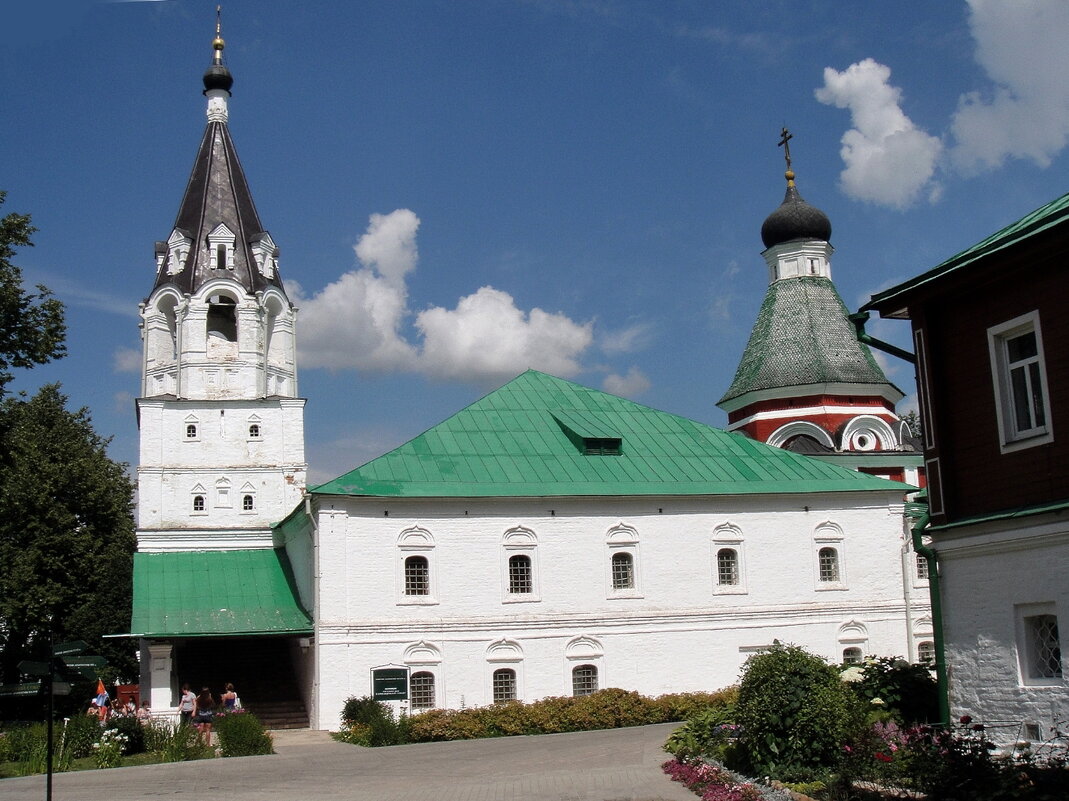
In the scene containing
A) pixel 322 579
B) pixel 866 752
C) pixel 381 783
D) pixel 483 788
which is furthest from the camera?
pixel 322 579

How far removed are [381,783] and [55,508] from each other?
24.8 metres

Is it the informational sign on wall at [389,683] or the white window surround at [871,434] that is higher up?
the white window surround at [871,434]

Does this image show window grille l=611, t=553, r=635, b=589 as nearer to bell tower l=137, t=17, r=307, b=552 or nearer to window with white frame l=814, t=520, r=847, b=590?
window with white frame l=814, t=520, r=847, b=590

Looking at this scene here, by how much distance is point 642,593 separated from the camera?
2584cm

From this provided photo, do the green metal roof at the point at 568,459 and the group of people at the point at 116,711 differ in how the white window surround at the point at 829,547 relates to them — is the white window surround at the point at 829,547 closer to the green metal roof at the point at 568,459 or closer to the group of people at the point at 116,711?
the green metal roof at the point at 568,459

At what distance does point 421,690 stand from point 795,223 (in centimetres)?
2183

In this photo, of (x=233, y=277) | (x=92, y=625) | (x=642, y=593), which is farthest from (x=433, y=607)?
(x=92, y=625)

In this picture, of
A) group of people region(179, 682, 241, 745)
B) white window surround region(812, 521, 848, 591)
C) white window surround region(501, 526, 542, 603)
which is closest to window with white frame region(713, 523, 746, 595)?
white window surround region(812, 521, 848, 591)

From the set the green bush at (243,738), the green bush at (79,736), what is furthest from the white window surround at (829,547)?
the green bush at (79,736)

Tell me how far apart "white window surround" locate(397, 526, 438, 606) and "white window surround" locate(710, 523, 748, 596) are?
657cm

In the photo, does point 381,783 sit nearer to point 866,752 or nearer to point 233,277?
point 866,752

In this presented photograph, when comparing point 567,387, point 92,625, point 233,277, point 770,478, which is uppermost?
point 233,277

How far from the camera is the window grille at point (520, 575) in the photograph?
25344 millimetres

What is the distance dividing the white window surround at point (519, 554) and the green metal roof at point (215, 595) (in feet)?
14.5
